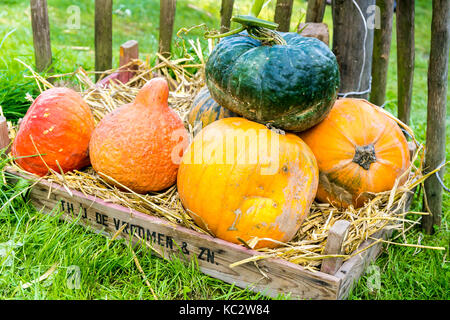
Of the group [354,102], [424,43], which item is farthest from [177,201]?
[424,43]

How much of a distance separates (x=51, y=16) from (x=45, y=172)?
16.6ft

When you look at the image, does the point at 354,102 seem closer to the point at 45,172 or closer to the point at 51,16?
the point at 45,172

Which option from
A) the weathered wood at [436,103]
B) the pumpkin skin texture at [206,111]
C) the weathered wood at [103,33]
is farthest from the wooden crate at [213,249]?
the weathered wood at [103,33]

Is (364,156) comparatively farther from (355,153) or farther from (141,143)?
(141,143)

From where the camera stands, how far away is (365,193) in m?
2.41

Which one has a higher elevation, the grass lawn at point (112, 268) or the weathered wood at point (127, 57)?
the weathered wood at point (127, 57)

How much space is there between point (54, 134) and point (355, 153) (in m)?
1.71

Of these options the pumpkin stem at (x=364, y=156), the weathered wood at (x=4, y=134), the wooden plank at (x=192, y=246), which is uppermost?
the pumpkin stem at (x=364, y=156)

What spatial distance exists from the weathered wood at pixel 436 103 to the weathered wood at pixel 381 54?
0.65 meters

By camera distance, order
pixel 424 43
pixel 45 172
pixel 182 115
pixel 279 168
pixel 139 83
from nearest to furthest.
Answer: pixel 279 168, pixel 45 172, pixel 182 115, pixel 139 83, pixel 424 43

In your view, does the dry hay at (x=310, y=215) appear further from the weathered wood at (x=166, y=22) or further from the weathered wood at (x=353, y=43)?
the weathered wood at (x=166, y=22)

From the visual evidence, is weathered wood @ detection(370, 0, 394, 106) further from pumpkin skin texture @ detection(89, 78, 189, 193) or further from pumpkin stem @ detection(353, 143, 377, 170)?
pumpkin skin texture @ detection(89, 78, 189, 193)

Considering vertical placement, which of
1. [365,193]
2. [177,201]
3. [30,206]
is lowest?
[30,206]

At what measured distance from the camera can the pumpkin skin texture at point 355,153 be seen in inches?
93.3
